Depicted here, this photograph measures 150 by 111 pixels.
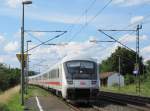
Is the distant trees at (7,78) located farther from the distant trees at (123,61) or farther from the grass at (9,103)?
the distant trees at (123,61)

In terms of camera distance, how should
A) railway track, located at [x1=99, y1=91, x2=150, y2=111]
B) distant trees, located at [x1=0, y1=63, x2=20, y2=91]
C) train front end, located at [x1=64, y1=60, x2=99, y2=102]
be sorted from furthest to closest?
distant trees, located at [x1=0, y1=63, x2=20, y2=91] → train front end, located at [x1=64, y1=60, x2=99, y2=102] → railway track, located at [x1=99, y1=91, x2=150, y2=111]

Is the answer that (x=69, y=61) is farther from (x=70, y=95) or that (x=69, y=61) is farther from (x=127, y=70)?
(x=127, y=70)

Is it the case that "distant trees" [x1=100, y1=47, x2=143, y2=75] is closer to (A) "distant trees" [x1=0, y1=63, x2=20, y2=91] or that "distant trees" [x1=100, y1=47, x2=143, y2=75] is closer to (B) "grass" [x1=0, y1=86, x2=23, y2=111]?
(A) "distant trees" [x1=0, y1=63, x2=20, y2=91]

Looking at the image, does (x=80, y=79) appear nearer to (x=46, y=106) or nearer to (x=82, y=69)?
(x=82, y=69)

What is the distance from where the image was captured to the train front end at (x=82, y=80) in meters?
29.8

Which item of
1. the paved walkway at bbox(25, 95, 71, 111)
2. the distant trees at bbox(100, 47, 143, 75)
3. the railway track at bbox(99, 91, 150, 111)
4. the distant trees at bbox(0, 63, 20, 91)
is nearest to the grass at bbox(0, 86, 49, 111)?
the paved walkway at bbox(25, 95, 71, 111)

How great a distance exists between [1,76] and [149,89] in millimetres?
21488

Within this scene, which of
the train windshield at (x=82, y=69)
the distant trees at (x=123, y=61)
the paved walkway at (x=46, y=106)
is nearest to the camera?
the paved walkway at (x=46, y=106)

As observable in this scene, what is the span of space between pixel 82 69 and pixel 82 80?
2.89ft

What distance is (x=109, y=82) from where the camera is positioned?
407 feet

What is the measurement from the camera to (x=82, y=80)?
29828 mm

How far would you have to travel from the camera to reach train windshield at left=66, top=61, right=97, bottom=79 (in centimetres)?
3009

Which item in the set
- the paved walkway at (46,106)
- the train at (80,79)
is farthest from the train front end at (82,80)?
the paved walkway at (46,106)

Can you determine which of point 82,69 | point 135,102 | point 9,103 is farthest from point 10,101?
point 135,102
